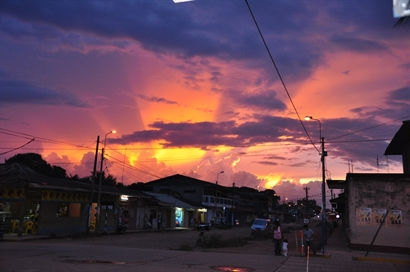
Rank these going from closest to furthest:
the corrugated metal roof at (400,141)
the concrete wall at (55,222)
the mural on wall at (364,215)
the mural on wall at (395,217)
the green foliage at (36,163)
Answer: the mural on wall at (395,217) < the mural on wall at (364,215) < the corrugated metal roof at (400,141) < the concrete wall at (55,222) < the green foliage at (36,163)

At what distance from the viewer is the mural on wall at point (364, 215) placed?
26.0 m

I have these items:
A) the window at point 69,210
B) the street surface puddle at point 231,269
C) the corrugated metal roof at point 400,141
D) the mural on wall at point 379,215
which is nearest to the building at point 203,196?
the window at point 69,210

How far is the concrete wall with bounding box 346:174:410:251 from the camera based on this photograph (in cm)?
2506

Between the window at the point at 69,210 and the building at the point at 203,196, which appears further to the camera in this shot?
the building at the point at 203,196

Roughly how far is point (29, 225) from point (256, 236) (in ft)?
68.6

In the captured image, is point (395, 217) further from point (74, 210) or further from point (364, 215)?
point (74, 210)

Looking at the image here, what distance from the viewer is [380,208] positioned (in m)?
25.9

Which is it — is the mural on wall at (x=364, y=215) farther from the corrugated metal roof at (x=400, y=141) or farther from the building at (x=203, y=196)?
the building at (x=203, y=196)

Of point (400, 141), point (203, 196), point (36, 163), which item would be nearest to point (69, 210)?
point (400, 141)

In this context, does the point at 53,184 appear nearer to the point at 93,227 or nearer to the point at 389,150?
the point at 93,227

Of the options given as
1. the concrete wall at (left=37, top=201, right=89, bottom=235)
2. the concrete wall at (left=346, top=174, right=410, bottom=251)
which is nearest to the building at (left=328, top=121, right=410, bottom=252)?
the concrete wall at (left=346, top=174, right=410, bottom=251)

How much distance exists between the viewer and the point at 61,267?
13.1 meters

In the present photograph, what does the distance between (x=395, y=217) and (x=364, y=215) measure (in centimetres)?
185

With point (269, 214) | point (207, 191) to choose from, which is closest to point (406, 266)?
point (207, 191)
